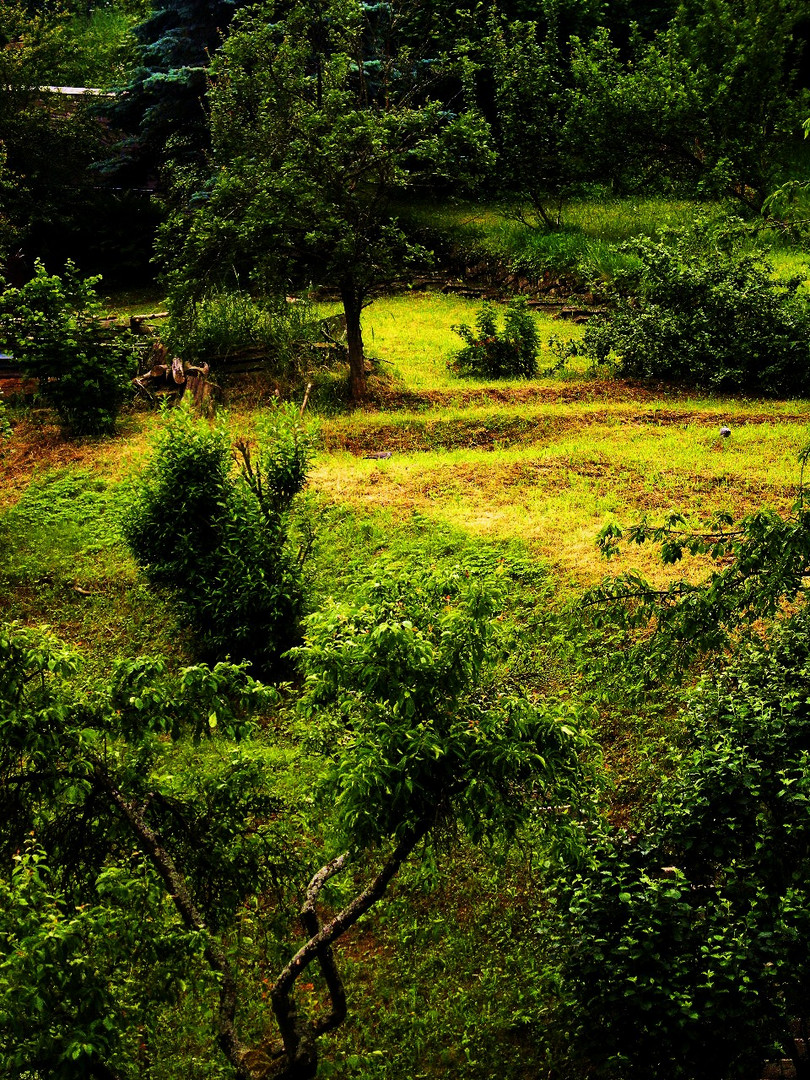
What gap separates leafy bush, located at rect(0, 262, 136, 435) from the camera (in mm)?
12555

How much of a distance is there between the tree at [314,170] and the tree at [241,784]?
31.4 feet

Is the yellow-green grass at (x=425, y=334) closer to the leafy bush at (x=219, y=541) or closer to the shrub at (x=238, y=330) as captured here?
the shrub at (x=238, y=330)

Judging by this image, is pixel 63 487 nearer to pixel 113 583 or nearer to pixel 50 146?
pixel 113 583

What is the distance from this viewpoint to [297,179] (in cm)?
1299

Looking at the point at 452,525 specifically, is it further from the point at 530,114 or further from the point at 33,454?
the point at 530,114

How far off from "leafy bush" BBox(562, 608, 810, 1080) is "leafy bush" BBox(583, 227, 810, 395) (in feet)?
29.1

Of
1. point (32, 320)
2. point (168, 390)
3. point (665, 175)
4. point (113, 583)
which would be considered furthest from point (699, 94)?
point (113, 583)

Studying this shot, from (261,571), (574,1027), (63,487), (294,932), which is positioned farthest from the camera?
(63,487)

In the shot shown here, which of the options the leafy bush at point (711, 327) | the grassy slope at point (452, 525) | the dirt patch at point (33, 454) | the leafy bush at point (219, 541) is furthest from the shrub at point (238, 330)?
the leafy bush at point (219, 541)

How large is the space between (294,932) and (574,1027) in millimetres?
1870

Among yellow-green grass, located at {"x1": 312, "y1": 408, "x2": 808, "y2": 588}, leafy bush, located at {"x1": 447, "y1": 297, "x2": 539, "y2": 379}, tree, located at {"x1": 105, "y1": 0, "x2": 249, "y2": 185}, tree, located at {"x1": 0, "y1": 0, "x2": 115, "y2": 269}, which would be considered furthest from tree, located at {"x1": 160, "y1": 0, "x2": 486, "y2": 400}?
tree, located at {"x1": 0, "y1": 0, "x2": 115, "y2": 269}

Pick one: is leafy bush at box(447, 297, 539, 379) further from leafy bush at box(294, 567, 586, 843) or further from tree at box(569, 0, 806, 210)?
leafy bush at box(294, 567, 586, 843)

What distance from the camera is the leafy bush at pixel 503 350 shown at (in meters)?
14.9

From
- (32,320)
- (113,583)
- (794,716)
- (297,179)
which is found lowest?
(113,583)
